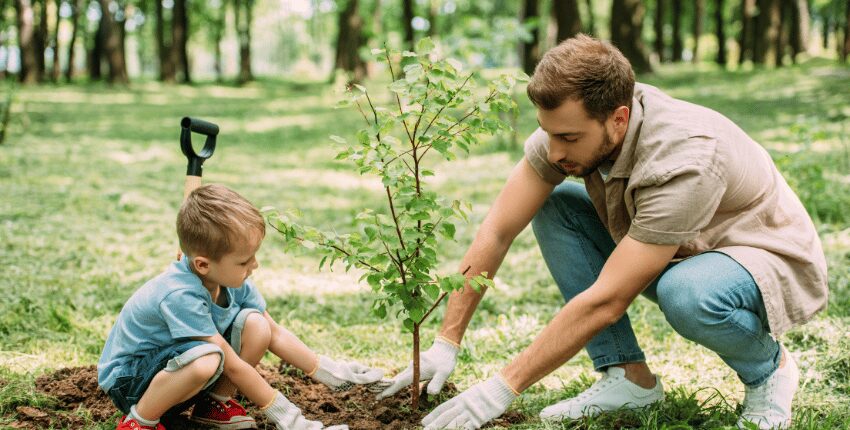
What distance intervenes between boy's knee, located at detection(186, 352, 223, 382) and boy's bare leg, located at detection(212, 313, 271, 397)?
289mm

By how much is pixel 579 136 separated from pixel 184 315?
1.52m

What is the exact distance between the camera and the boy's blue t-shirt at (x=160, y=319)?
2.64 m

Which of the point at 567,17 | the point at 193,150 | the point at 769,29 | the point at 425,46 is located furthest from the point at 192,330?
the point at 769,29

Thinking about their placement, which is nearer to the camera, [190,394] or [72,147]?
[190,394]

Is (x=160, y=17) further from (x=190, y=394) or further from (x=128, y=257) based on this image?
(x=190, y=394)

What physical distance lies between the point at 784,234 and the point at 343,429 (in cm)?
181

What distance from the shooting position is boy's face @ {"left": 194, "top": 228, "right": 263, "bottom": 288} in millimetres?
2674

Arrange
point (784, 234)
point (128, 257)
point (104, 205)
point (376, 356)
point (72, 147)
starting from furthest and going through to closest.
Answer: point (72, 147) < point (104, 205) < point (128, 257) < point (376, 356) < point (784, 234)

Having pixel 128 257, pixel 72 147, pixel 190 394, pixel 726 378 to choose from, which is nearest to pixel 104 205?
pixel 128 257

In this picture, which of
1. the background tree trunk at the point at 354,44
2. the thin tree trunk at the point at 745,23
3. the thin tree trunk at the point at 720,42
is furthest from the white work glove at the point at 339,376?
the thin tree trunk at the point at 745,23

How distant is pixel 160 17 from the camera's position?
32.6 meters

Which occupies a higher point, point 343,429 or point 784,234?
point 784,234

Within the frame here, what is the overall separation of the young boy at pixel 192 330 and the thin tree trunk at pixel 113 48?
2383cm

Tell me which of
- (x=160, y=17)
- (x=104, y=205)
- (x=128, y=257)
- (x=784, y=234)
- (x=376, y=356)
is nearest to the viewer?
(x=784, y=234)
